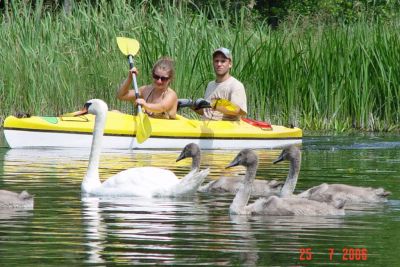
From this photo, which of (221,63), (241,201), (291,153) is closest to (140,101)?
(221,63)

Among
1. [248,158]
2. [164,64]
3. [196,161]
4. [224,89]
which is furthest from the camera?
[224,89]

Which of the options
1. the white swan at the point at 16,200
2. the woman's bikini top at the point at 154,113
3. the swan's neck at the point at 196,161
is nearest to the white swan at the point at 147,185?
the swan's neck at the point at 196,161

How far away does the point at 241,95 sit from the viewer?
59.3 feet

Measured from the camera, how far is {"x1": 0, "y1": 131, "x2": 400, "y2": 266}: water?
8422mm

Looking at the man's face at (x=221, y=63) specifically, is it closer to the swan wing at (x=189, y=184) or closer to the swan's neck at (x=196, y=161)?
the swan's neck at (x=196, y=161)

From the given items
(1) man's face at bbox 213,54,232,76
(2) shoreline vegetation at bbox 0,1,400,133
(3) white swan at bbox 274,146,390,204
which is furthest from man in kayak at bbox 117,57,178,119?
(3) white swan at bbox 274,146,390,204

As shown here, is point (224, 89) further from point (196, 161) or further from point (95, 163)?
point (95, 163)

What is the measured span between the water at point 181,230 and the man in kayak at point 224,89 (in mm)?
3341

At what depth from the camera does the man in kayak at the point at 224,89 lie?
17.9m

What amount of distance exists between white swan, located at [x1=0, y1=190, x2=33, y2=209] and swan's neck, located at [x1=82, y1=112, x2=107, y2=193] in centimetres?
138

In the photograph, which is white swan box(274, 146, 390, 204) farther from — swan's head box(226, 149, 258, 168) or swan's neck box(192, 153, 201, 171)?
swan's neck box(192, 153, 201, 171)
